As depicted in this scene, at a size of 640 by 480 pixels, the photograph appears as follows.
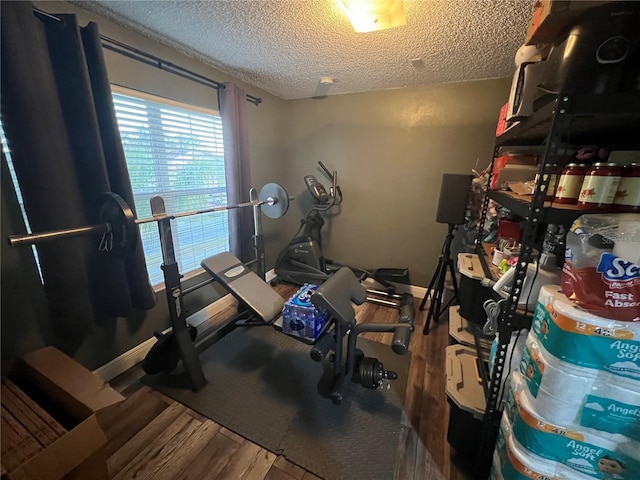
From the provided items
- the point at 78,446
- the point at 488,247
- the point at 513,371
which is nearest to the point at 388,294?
the point at 488,247

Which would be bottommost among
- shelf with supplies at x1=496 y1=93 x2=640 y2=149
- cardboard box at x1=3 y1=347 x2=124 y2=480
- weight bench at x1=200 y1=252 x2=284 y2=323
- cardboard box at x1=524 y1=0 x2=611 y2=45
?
cardboard box at x1=3 y1=347 x2=124 y2=480

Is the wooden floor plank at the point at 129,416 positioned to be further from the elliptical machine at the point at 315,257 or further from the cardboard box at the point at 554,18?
the cardboard box at the point at 554,18

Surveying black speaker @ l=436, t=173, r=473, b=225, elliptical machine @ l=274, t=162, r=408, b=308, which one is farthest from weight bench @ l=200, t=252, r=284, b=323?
black speaker @ l=436, t=173, r=473, b=225

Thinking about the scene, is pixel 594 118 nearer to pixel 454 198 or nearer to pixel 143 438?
pixel 454 198

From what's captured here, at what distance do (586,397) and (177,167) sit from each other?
2.60 m

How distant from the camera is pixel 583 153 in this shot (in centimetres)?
111

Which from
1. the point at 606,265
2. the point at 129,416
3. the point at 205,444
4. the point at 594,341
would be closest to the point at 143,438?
the point at 129,416

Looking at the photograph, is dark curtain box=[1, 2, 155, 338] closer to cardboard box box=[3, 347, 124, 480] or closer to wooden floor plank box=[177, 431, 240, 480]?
cardboard box box=[3, 347, 124, 480]

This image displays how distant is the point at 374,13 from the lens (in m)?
1.35

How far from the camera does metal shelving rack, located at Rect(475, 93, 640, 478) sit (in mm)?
746

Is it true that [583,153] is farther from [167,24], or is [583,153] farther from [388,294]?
[167,24]

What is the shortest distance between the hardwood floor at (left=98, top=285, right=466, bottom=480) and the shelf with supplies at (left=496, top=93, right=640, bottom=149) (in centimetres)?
150

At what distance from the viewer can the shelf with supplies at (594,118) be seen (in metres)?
0.73

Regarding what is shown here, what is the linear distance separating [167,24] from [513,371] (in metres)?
2.54
